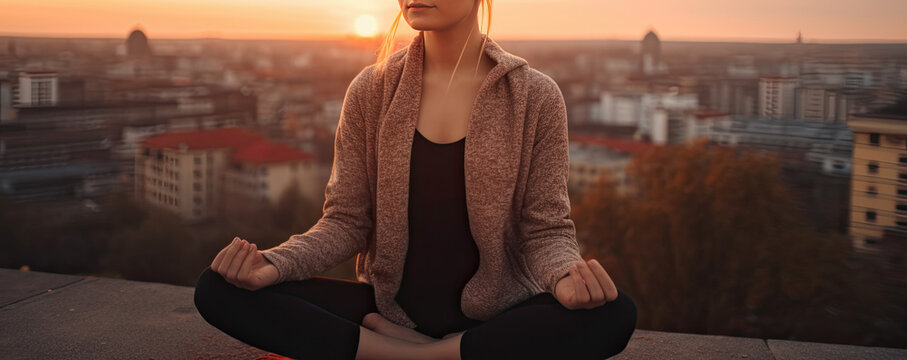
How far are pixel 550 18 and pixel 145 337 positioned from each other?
11007 millimetres

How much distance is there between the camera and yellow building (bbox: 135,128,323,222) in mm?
13750

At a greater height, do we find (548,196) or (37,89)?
(37,89)

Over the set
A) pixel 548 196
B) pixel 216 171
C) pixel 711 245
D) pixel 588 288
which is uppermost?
pixel 548 196

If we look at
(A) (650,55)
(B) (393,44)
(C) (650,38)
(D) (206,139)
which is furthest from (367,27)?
(D) (206,139)

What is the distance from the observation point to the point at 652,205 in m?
A: 13.3

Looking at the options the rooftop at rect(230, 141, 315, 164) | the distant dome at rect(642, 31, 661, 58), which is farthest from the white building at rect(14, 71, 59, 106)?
the distant dome at rect(642, 31, 661, 58)

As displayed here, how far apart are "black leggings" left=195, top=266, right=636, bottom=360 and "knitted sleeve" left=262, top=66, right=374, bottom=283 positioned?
0.10 m

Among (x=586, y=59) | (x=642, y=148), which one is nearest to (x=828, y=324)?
(x=642, y=148)

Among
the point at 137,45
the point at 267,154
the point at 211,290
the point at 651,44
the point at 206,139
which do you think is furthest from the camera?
the point at 267,154

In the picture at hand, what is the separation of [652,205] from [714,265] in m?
1.84

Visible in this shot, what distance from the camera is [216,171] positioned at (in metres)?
16.4

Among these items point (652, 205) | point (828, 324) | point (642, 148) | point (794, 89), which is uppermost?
point (794, 89)

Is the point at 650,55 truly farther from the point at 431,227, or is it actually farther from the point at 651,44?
the point at 431,227

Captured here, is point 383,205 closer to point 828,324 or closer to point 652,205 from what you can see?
point 828,324
